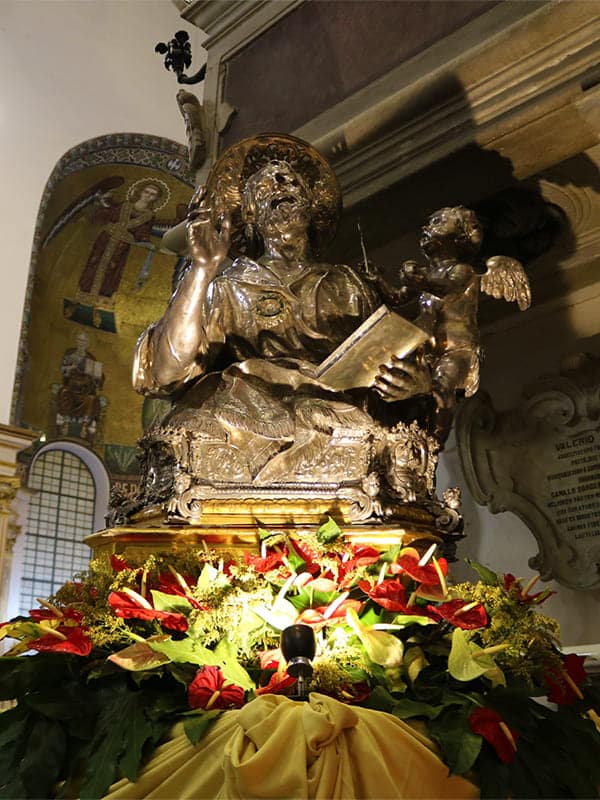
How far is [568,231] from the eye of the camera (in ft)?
11.5

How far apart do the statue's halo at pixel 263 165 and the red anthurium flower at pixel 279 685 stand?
158cm

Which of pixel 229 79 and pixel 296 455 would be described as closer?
pixel 296 455

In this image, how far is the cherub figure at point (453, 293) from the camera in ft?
8.24

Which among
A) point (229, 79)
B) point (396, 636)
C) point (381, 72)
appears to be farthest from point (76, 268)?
point (396, 636)

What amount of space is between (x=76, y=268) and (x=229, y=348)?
28.7 feet

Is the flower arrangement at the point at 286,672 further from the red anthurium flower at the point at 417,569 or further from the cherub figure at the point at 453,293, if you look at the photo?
the cherub figure at the point at 453,293

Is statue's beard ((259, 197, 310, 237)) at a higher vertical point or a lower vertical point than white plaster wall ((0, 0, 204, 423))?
lower

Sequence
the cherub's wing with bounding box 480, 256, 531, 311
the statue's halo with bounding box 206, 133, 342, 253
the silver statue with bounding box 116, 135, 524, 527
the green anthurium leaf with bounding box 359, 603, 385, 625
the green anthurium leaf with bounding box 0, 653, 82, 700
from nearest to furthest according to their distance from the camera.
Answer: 1. the green anthurium leaf with bounding box 0, 653, 82, 700
2. the green anthurium leaf with bounding box 359, 603, 385, 625
3. the silver statue with bounding box 116, 135, 524, 527
4. the cherub's wing with bounding box 480, 256, 531, 311
5. the statue's halo with bounding box 206, 133, 342, 253

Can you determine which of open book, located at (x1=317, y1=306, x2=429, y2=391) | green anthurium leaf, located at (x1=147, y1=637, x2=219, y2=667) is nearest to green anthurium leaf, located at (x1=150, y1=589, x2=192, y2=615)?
green anthurium leaf, located at (x1=147, y1=637, x2=219, y2=667)

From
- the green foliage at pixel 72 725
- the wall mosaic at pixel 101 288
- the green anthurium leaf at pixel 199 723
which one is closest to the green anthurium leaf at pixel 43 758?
the green foliage at pixel 72 725

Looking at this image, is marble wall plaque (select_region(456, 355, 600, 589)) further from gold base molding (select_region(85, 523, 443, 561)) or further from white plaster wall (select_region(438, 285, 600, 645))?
gold base molding (select_region(85, 523, 443, 561))

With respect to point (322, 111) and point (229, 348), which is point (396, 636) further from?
point (322, 111)

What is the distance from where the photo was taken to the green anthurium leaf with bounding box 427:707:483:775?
1.49m

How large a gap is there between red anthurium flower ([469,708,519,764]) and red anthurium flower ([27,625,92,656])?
2.32ft
